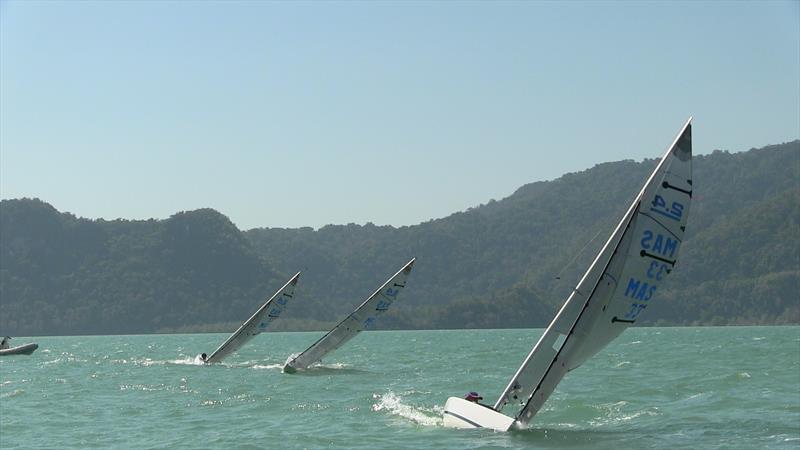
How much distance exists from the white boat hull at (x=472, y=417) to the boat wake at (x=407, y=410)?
814 mm

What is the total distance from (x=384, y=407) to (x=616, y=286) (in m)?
11.0

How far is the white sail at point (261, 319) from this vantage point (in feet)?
197

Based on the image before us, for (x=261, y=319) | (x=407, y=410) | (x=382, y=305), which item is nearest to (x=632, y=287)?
(x=407, y=410)

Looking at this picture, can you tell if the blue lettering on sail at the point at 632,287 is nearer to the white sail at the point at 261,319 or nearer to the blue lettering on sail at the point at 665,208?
the blue lettering on sail at the point at 665,208

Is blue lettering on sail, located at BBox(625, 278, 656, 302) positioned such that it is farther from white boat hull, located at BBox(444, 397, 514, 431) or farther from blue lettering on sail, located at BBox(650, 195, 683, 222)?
white boat hull, located at BBox(444, 397, 514, 431)

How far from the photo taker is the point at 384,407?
114 feet

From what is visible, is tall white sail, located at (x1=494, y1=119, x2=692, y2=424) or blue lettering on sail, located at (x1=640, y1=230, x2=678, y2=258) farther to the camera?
blue lettering on sail, located at (x1=640, y1=230, x2=678, y2=258)

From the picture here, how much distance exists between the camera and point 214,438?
2836cm

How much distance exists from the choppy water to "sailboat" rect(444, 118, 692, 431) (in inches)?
39.0

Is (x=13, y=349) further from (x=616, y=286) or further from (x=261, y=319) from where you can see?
(x=616, y=286)

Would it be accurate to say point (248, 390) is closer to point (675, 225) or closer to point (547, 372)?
point (547, 372)

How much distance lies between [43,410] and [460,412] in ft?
48.0

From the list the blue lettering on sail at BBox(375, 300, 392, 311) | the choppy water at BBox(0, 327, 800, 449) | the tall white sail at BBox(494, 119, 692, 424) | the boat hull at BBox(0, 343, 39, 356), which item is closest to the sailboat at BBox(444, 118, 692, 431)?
the tall white sail at BBox(494, 119, 692, 424)

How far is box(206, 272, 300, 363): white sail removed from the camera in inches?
2368
